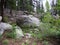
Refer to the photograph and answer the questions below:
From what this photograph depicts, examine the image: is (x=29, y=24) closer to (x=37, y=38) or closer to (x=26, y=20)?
(x=26, y=20)

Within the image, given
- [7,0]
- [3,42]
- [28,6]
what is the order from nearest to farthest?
[3,42] → [7,0] → [28,6]

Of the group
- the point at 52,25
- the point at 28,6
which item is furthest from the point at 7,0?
the point at 28,6

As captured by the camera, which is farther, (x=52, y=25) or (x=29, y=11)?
(x=29, y=11)

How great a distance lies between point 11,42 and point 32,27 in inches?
132

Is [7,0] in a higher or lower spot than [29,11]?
higher

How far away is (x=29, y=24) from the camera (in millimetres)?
9797

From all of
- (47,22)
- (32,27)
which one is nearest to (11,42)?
(47,22)

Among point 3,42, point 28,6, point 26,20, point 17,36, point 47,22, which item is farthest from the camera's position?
point 28,6

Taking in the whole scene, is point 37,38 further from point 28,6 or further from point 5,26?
point 28,6

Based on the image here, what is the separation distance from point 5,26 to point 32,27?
2421 mm

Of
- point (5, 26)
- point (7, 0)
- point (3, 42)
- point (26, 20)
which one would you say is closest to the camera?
point (3, 42)

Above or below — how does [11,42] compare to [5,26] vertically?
below

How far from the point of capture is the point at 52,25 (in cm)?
793

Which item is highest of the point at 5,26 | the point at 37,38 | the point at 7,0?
the point at 7,0
